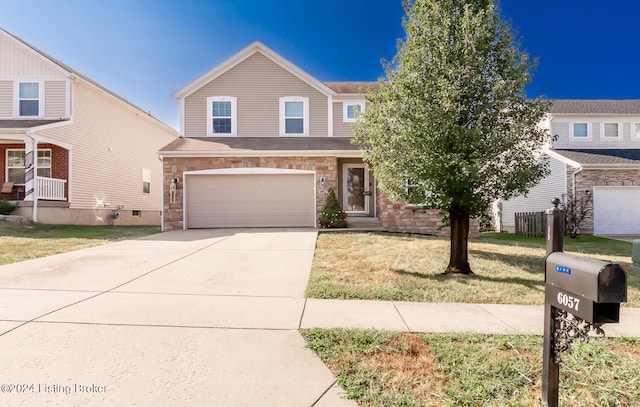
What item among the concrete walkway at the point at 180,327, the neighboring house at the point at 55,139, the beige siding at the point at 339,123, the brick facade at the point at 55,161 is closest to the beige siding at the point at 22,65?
the neighboring house at the point at 55,139

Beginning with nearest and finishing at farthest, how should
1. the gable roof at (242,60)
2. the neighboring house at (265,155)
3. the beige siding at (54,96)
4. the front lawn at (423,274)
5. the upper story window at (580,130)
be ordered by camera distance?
1. the front lawn at (423,274)
2. the neighboring house at (265,155)
3. the gable roof at (242,60)
4. the beige siding at (54,96)
5. the upper story window at (580,130)

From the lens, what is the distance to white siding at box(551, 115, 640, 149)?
17625 mm

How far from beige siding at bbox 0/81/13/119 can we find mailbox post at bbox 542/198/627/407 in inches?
Answer: 794

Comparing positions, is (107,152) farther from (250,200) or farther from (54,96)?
(250,200)

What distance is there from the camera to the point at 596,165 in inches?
575

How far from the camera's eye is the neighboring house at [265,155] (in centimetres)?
1281

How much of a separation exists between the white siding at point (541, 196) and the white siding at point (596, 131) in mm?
2320

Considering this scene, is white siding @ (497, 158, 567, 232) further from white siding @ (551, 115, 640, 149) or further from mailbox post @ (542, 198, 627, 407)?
mailbox post @ (542, 198, 627, 407)

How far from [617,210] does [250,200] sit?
1688 cm

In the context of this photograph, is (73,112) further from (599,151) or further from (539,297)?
(599,151)

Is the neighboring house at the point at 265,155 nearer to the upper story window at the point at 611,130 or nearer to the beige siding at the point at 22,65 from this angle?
the beige siding at the point at 22,65

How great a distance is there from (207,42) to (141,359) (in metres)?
15.5

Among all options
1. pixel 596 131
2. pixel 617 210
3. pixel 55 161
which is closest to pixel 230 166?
pixel 55 161

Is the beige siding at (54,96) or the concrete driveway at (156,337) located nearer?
the concrete driveway at (156,337)
